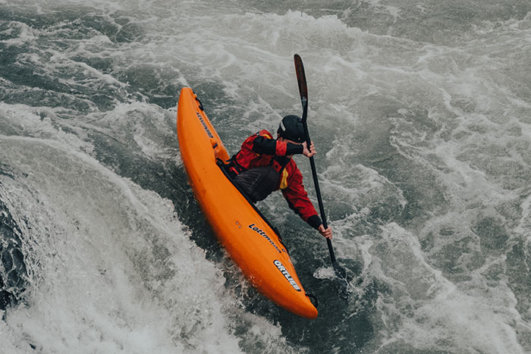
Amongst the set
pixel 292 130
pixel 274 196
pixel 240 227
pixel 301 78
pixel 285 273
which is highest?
pixel 301 78

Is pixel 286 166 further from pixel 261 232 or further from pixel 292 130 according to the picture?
pixel 261 232

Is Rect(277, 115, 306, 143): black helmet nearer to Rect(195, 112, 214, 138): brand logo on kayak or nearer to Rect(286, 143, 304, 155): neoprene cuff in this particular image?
Rect(286, 143, 304, 155): neoprene cuff

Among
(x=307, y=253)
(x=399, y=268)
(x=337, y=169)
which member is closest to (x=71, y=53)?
(x=337, y=169)

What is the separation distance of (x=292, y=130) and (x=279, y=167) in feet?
1.28

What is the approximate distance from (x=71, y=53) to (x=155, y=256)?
201 inches

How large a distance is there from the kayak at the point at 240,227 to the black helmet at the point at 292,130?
0.74 meters

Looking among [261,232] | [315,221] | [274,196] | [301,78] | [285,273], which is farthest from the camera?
[274,196]

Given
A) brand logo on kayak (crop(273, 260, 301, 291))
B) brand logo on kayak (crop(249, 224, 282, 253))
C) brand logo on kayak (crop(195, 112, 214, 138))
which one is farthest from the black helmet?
brand logo on kayak (crop(195, 112, 214, 138))

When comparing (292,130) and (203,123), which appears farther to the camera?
(203,123)

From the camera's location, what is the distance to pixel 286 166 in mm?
4816

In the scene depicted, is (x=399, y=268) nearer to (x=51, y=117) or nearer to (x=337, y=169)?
(x=337, y=169)

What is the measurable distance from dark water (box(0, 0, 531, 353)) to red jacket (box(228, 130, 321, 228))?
57cm

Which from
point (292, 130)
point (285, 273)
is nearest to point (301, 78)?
point (292, 130)

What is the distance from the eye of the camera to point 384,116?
747 centimetres
